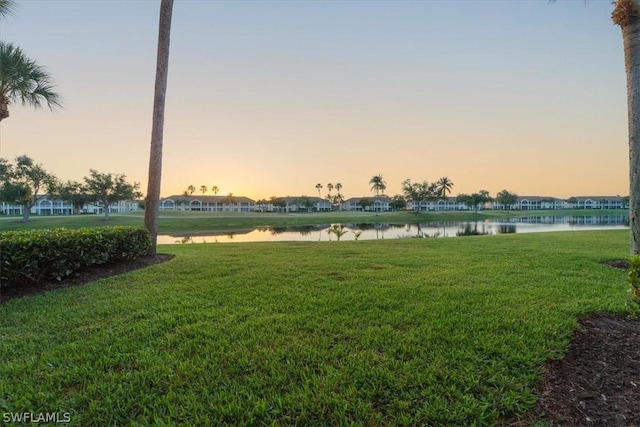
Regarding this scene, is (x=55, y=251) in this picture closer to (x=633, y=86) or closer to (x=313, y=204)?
(x=633, y=86)

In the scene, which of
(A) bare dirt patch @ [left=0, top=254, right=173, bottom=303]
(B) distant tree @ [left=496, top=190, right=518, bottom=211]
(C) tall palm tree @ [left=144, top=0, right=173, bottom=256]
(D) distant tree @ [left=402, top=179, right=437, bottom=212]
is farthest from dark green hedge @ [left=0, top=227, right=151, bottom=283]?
(B) distant tree @ [left=496, top=190, right=518, bottom=211]

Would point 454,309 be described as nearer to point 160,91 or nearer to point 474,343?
point 474,343

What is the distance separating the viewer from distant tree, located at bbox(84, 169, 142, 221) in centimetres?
4141

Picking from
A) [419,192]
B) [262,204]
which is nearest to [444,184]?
[419,192]

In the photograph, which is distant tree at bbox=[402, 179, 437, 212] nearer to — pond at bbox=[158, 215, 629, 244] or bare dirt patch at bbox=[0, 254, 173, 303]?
pond at bbox=[158, 215, 629, 244]

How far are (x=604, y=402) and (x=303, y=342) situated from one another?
237cm

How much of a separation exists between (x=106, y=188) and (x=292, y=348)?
47792mm

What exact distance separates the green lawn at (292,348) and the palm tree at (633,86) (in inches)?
82.1

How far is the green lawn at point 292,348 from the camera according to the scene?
231 cm

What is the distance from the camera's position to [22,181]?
117 ft

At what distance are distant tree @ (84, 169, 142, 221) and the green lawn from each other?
4358 centimetres

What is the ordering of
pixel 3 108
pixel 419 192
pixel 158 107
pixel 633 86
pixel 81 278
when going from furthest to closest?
pixel 419 192
pixel 158 107
pixel 3 108
pixel 633 86
pixel 81 278

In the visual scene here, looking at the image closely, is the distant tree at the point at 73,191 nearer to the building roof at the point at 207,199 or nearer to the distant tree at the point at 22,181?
the distant tree at the point at 22,181

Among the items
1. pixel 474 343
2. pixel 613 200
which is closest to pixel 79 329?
pixel 474 343
